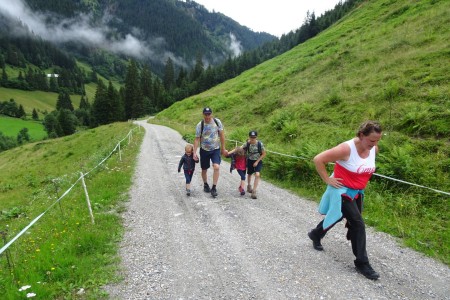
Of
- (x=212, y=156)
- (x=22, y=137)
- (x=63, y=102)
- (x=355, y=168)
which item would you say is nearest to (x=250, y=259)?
(x=355, y=168)

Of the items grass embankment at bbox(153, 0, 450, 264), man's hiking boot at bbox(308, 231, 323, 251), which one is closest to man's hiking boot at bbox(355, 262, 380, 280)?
man's hiking boot at bbox(308, 231, 323, 251)

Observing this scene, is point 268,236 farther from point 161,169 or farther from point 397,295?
point 161,169

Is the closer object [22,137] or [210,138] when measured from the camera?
[210,138]

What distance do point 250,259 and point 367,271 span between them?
1970mm

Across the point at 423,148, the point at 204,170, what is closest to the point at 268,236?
the point at 204,170

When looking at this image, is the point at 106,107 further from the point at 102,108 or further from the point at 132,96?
the point at 132,96

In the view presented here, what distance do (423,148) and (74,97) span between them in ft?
694

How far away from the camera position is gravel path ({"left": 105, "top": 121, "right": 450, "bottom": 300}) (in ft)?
14.4

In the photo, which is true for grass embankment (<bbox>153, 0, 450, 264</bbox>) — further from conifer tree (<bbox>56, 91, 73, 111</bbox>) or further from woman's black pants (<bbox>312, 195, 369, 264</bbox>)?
conifer tree (<bbox>56, 91, 73, 111</bbox>)

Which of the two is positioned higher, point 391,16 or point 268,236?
point 391,16

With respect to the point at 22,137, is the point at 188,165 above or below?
below

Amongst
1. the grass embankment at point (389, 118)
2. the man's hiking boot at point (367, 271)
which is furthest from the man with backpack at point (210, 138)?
the man's hiking boot at point (367, 271)

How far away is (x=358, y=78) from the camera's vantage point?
62.4 ft

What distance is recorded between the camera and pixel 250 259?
5.30m
